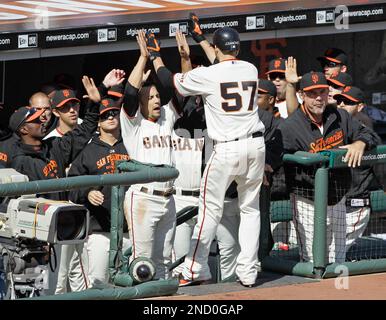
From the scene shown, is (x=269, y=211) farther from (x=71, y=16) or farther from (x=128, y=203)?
(x=71, y=16)

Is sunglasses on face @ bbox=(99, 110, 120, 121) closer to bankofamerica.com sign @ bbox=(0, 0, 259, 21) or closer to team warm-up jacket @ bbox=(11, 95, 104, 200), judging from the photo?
team warm-up jacket @ bbox=(11, 95, 104, 200)

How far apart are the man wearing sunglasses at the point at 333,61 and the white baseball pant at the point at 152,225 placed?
2496mm

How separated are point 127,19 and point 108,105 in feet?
7.22

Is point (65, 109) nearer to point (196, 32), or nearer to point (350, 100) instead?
point (196, 32)

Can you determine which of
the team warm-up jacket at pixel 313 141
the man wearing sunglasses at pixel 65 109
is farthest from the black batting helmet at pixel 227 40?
the man wearing sunglasses at pixel 65 109

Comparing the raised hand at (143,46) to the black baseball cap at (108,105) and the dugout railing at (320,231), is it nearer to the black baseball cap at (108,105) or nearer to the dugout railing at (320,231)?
the black baseball cap at (108,105)

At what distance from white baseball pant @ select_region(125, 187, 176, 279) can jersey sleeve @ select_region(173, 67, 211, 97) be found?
27.7 inches

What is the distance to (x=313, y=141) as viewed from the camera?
7.28 m

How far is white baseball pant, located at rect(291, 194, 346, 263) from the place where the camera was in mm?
7258

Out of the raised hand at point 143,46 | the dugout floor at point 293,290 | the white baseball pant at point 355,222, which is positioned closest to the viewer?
the dugout floor at point 293,290

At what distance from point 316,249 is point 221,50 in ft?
4.75

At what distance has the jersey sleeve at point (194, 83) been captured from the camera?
21.9 feet
